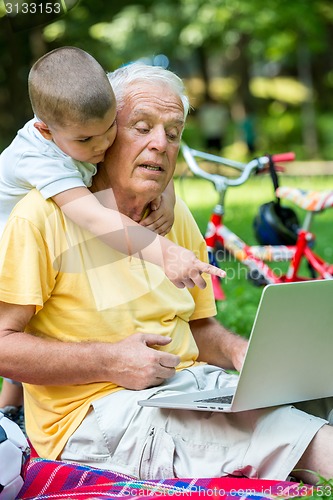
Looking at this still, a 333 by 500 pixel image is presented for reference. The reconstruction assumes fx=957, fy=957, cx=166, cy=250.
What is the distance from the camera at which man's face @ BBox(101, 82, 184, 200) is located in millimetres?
2701

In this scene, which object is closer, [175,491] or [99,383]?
[175,491]

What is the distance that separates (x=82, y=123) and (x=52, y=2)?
9.20ft

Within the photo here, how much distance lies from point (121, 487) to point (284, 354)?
547mm

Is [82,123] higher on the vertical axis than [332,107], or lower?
higher

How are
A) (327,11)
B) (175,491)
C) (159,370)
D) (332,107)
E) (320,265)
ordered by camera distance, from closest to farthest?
1. (175,491)
2. (159,370)
3. (320,265)
4. (327,11)
5. (332,107)

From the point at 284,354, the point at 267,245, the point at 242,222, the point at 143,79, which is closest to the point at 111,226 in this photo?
the point at 143,79

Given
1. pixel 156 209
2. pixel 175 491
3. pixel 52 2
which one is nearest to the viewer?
pixel 175 491

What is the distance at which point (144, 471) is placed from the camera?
253 centimetres

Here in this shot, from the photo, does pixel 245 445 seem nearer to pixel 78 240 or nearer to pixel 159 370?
pixel 159 370

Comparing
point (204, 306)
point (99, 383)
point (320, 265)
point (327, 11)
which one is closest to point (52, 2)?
point (320, 265)

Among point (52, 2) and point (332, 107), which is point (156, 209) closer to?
point (52, 2)

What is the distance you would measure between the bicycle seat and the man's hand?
326 centimetres

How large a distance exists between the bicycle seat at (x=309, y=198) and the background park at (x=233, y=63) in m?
5.30

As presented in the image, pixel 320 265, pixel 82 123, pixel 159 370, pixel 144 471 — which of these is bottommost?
pixel 320 265
